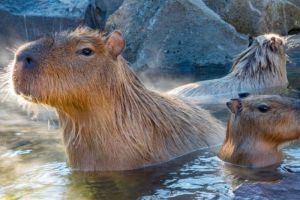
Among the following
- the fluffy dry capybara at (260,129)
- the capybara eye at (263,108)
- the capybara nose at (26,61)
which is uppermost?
the capybara nose at (26,61)

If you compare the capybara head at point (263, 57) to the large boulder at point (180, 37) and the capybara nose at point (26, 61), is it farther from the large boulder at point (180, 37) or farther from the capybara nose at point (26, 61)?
the capybara nose at point (26, 61)

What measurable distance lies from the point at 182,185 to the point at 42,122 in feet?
8.27

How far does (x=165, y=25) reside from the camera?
1009 cm

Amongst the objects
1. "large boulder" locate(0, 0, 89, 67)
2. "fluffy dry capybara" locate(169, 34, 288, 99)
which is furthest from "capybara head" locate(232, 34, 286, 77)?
"large boulder" locate(0, 0, 89, 67)

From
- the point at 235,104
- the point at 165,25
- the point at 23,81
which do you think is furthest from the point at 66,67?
the point at 165,25

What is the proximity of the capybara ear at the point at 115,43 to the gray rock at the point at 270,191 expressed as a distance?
1.25 metres

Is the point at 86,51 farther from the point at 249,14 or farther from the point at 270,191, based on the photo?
the point at 249,14

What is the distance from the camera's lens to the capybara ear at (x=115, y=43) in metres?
4.64

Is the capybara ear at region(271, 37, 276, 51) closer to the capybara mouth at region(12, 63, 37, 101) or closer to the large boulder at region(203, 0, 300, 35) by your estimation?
the large boulder at region(203, 0, 300, 35)

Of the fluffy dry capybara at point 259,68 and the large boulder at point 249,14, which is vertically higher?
the large boulder at point 249,14

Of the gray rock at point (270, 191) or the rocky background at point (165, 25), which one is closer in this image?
the gray rock at point (270, 191)

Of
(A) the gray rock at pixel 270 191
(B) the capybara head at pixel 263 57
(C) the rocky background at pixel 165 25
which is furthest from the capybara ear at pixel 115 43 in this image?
(C) the rocky background at pixel 165 25

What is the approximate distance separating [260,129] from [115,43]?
1.13 m

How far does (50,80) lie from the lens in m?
4.39
